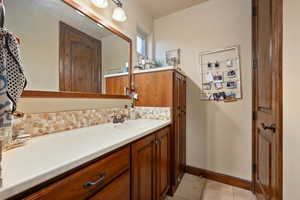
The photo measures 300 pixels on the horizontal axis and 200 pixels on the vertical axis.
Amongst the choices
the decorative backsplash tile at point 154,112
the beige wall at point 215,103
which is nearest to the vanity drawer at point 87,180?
the decorative backsplash tile at point 154,112

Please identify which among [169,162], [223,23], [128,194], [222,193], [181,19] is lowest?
[222,193]

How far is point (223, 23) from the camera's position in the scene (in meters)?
1.92

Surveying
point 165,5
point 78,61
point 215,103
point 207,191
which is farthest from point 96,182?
point 165,5

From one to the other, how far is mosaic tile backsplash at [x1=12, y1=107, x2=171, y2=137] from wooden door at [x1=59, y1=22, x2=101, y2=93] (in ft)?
0.71

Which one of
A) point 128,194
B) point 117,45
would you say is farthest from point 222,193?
point 117,45

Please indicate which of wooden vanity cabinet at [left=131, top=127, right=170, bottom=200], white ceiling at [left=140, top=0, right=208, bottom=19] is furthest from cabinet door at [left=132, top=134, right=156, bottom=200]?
white ceiling at [left=140, top=0, right=208, bottom=19]

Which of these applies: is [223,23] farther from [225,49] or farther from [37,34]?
[37,34]

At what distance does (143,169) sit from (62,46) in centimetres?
116

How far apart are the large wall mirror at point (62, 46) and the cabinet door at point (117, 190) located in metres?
0.78

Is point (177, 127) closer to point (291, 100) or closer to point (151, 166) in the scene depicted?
point (151, 166)

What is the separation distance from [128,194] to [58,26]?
4.37 ft

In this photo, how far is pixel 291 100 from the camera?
853mm

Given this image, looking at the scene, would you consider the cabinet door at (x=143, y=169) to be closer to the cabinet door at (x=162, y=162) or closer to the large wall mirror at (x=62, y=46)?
the cabinet door at (x=162, y=162)

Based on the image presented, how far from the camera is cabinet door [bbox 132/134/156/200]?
924mm
